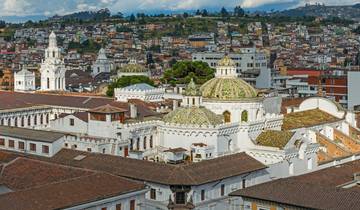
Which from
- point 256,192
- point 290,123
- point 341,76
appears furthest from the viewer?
point 341,76

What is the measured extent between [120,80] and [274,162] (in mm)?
32983

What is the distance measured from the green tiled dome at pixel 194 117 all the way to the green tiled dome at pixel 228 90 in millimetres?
2315

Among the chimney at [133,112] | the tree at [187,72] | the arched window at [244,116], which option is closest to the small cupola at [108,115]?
the chimney at [133,112]

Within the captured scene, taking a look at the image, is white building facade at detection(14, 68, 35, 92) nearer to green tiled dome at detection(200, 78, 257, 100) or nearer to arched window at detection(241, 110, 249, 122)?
green tiled dome at detection(200, 78, 257, 100)

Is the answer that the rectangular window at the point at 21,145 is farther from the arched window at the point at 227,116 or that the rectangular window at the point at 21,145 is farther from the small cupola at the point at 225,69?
the small cupola at the point at 225,69

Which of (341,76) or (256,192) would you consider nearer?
(256,192)

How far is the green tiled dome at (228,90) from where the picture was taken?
160 ft

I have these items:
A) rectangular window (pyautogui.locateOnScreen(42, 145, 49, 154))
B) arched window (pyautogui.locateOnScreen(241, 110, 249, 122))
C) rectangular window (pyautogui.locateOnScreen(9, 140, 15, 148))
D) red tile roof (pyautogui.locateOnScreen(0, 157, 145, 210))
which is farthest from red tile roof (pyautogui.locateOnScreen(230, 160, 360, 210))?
rectangular window (pyautogui.locateOnScreen(9, 140, 15, 148))

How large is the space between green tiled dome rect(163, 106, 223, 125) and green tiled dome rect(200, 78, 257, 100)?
2315 mm

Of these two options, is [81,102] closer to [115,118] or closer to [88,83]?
[115,118]

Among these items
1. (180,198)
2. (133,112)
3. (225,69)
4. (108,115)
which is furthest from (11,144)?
(225,69)

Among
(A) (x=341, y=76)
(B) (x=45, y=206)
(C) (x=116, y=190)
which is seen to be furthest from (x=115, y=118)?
(A) (x=341, y=76)

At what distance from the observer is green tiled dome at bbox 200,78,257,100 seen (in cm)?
4875

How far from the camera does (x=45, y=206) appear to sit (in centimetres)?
3019
